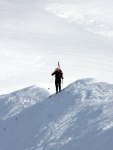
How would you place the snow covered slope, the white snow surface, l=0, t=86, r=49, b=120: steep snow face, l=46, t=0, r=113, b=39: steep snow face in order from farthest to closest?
l=46, t=0, r=113, b=39: steep snow face → the white snow surface → l=0, t=86, r=49, b=120: steep snow face → the snow covered slope

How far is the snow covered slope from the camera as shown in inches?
898

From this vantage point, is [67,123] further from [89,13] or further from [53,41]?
[89,13]

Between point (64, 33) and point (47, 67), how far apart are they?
24.6m

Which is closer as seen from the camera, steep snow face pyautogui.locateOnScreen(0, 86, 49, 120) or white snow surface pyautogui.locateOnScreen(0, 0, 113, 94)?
steep snow face pyautogui.locateOnScreen(0, 86, 49, 120)

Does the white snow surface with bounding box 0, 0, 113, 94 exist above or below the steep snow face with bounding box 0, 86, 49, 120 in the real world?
above

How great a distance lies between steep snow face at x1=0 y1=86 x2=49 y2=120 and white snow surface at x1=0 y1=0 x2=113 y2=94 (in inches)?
836

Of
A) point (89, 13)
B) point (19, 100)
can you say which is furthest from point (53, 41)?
point (19, 100)

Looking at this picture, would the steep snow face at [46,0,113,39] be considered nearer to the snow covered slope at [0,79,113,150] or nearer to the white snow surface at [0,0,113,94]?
the white snow surface at [0,0,113,94]

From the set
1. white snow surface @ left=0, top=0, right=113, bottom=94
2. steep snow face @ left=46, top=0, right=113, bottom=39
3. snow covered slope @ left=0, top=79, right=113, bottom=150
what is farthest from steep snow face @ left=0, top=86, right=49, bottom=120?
steep snow face @ left=46, top=0, right=113, bottom=39

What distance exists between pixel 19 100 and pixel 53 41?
56.8 meters

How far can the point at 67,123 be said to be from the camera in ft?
83.2

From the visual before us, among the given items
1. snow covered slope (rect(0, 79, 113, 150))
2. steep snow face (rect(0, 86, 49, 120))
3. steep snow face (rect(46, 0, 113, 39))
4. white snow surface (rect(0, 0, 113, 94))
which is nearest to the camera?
snow covered slope (rect(0, 79, 113, 150))

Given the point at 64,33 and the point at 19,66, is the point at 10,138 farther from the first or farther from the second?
the point at 64,33

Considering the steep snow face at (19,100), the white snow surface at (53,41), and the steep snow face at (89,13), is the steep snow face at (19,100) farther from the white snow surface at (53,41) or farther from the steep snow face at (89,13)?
the steep snow face at (89,13)
